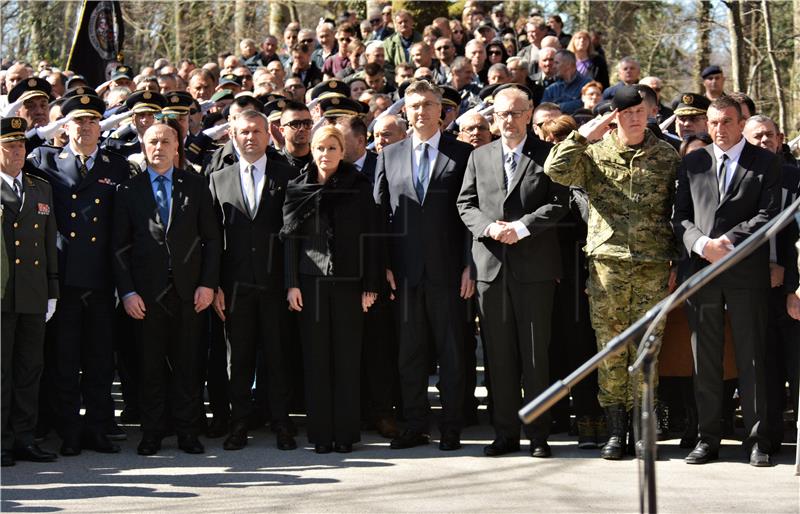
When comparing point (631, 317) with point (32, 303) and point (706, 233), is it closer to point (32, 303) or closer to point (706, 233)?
point (706, 233)

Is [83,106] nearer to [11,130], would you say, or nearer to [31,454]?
[11,130]

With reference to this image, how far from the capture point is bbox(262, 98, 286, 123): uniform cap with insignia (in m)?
9.62

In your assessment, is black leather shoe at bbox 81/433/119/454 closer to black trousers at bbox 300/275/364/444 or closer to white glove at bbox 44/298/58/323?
white glove at bbox 44/298/58/323

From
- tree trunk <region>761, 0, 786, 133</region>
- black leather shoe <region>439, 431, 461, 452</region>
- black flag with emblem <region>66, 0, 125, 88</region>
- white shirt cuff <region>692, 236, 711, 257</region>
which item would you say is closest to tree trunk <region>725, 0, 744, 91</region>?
tree trunk <region>761, 0, 786, 133</region>

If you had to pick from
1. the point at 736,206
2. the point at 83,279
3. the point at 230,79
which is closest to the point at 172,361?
the point at 83,279

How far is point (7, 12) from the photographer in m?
26.6

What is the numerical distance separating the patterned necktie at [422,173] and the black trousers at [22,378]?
8.30 feet

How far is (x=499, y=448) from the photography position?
7859mm

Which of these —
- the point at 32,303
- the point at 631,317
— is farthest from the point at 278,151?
the point at 631,317

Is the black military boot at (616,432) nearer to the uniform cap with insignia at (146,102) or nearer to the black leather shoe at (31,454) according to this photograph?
the black leather shoe at (31,454)

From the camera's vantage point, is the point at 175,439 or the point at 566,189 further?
the point at 175,439

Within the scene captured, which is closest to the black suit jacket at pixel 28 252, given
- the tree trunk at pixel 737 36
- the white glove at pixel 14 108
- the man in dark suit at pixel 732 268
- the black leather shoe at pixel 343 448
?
the black leather shoe at pixel 343 448

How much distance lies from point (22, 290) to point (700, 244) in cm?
413

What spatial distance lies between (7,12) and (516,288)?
21.5 meters
